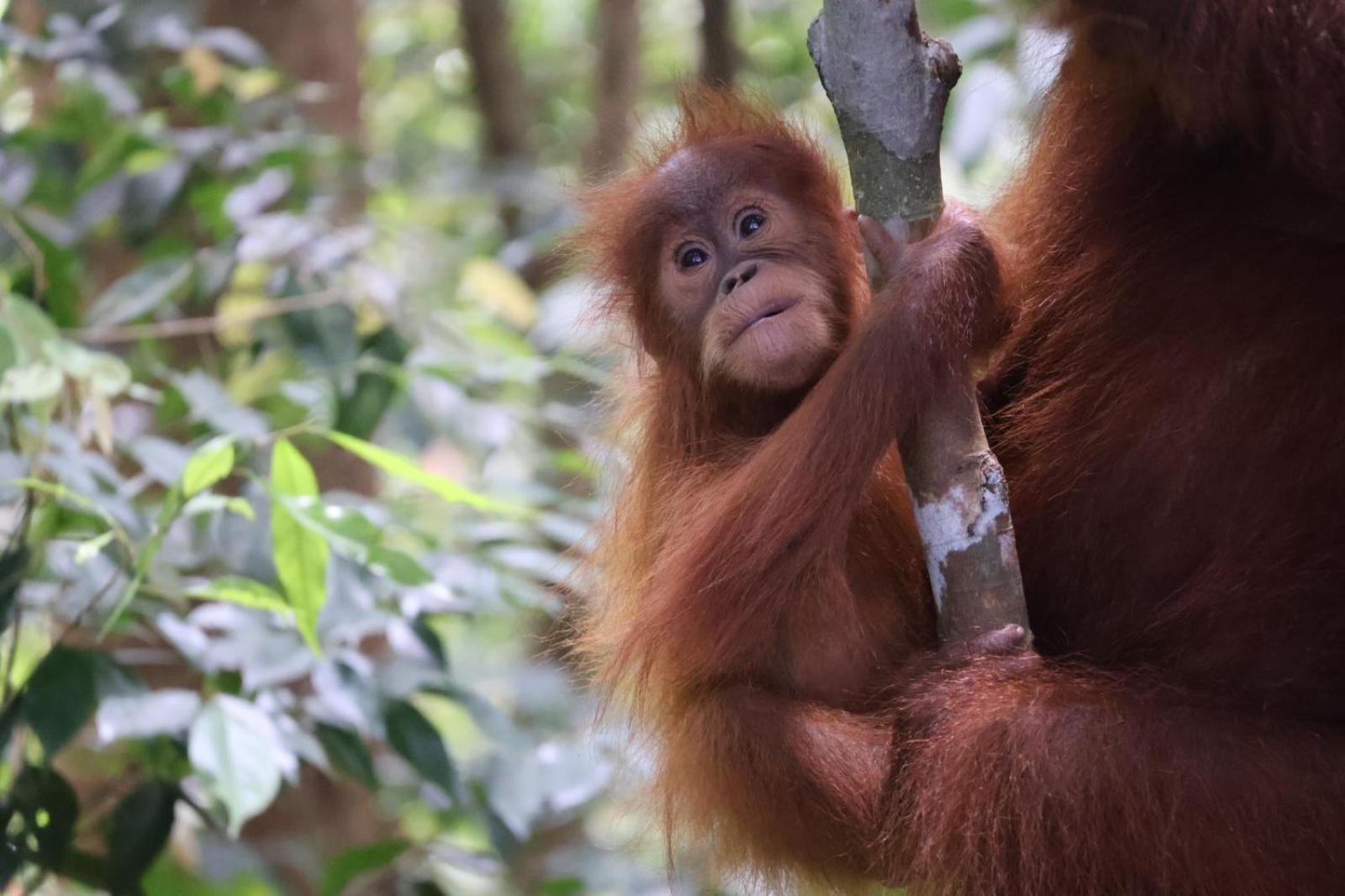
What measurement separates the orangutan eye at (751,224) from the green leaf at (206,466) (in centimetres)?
102

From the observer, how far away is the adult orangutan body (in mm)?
1831

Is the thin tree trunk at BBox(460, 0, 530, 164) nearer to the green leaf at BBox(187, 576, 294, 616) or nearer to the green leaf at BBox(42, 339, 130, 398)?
the green leaf at BBox(42, 339, 130, 398)

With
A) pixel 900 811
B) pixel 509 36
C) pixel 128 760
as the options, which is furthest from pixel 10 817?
pixel 509 36

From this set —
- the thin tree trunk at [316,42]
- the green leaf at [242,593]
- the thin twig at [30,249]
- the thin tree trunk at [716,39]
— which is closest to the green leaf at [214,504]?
the green leaf at [242,593]

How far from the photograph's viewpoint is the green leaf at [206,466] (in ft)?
7.14

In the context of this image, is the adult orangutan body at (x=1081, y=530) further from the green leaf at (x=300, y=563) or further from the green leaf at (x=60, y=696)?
the green leaf at (x=60, y=696)

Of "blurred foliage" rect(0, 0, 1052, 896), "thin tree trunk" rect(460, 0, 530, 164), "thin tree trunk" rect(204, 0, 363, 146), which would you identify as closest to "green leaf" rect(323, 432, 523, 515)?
"blurred foliage" rect(0, 0, 1052, 896)

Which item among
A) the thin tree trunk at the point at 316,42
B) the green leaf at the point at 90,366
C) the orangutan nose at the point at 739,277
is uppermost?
the thin tree trunk at the point at 316,42

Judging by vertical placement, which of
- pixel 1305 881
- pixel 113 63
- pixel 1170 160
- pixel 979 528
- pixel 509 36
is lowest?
pixel 1305 881

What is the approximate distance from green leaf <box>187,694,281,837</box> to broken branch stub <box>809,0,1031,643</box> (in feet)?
3.46

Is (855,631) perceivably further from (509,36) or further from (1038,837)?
(509,36)

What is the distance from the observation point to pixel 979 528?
6.44 ft

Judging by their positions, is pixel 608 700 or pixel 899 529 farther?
pixel 608 700

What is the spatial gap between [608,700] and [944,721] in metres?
0.83
